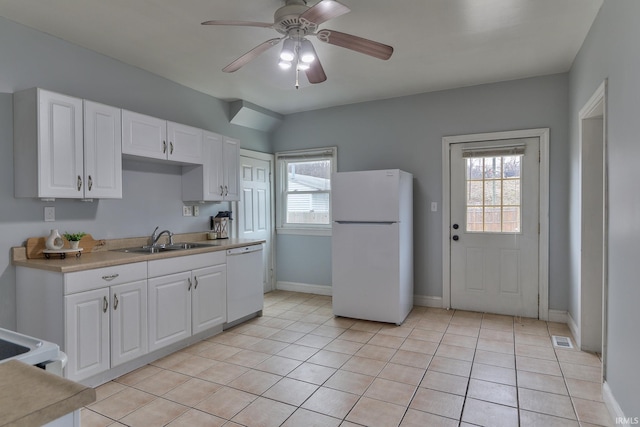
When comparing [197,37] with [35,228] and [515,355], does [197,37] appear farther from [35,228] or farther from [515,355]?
[515,355]

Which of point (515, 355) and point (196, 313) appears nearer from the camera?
point (515, 355)

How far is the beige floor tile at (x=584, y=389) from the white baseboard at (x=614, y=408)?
63mm

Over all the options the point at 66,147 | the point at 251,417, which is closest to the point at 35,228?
the point at 66,147

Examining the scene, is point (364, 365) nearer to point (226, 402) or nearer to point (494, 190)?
point (226, 402)

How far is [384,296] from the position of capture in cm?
380

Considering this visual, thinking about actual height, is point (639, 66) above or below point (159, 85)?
below

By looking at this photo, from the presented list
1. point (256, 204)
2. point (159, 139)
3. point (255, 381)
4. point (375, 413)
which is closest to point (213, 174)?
point (159, 139)

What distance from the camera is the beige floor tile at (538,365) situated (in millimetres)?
2725

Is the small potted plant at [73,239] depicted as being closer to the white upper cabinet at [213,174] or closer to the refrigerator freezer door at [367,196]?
the white upper cabinet at [213,174]

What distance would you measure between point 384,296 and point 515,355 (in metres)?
1.27

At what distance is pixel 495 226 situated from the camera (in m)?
4.06

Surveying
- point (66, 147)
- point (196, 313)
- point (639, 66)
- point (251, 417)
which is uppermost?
point (639, 66)

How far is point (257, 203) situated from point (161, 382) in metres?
2.79

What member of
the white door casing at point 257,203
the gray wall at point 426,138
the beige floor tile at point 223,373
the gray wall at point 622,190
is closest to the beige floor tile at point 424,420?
the gray wall at point 622,190
